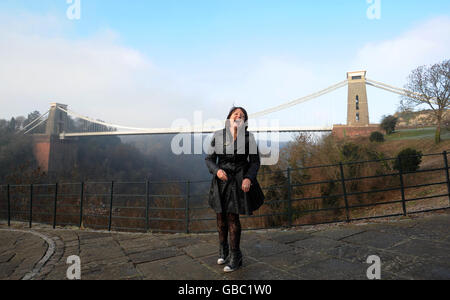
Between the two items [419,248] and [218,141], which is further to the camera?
[419,248]

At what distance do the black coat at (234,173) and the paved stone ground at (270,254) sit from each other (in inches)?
21.5

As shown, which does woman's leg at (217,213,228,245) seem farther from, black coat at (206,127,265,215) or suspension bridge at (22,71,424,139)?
suspension bridge at (22,71,424,139)

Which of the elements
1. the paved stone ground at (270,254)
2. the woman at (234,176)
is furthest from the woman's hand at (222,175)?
the paved stone ground at (270,254)

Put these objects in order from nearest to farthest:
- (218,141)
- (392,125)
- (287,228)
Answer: (218,141) → (287,228) → (392,125)

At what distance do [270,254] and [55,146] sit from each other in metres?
42.3

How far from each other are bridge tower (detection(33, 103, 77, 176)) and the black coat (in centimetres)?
3728

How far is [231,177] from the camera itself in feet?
6.66

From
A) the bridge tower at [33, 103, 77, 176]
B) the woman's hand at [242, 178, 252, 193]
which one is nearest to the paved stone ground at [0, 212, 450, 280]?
the woman's hand at [242, 178, 252, 193]

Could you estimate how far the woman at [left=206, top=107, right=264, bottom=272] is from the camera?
1.99 m

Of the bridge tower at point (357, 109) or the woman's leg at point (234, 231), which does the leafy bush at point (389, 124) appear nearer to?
the bridge tower at point (357, 109)

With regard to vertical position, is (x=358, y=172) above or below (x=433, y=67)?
below
